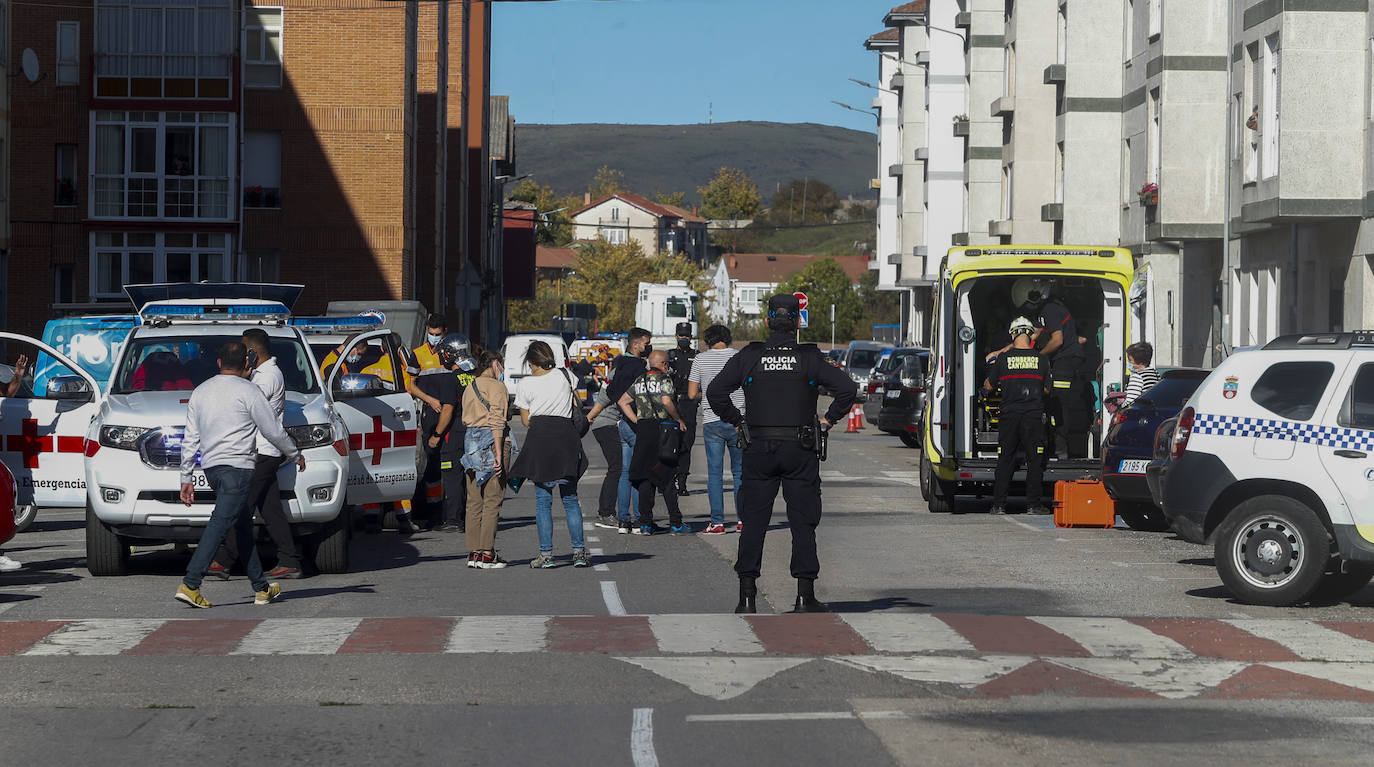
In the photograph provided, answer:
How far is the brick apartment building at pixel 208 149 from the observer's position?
46.7 metres

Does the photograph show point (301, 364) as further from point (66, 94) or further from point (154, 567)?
point (66, 94)

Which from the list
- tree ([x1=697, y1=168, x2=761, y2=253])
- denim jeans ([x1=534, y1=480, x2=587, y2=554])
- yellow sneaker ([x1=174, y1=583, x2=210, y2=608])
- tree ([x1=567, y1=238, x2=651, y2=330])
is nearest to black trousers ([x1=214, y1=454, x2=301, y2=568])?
yellow sneaker ([x1=174, y1=583, x2=210, y2=608])

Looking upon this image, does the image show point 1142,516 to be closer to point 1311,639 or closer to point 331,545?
point 1311,639

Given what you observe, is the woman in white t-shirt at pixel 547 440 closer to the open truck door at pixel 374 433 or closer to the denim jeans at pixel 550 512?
the denim jeans at pixel 550 512

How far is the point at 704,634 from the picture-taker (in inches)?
406

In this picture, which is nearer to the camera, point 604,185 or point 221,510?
point 221,510

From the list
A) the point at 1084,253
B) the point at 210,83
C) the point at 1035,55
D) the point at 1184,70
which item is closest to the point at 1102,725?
the point at 1084,253

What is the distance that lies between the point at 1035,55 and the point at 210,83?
880 inches

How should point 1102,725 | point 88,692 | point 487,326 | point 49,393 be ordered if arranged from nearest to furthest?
point 1102,725 < point 88,692 < point 49,393 < point 487,326

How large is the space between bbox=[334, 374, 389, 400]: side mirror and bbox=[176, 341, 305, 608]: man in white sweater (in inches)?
95.0

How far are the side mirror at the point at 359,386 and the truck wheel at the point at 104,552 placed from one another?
6.77 ft

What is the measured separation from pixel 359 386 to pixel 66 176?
3622cm

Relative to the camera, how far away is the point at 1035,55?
5125 cm

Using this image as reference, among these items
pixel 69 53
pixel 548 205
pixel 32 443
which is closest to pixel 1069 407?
pixel 32 443
